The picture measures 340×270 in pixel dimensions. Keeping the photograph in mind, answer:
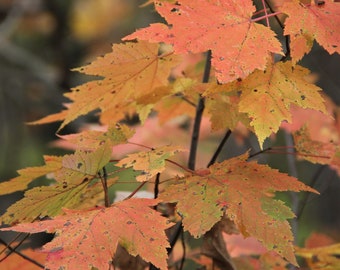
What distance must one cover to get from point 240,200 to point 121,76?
360 millimetres

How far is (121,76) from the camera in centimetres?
117

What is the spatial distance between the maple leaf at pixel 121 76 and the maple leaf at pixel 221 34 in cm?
17

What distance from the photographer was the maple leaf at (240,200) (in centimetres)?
94

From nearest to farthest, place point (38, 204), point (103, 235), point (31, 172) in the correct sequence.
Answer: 1. point (103, 235)
2. point (38, 204)
3. point (31, 172)

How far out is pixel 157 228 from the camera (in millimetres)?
913

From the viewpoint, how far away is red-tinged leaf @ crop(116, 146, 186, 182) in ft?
3.07

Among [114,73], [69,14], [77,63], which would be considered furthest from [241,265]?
[69,14]

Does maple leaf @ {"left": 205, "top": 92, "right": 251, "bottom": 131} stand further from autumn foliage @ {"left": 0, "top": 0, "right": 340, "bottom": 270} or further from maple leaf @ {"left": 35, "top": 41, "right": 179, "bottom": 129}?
maple leaf @ {"left": 35, "top": 41, "right": 179, "bottom": 129}

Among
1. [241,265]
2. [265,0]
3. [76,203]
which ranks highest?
[265,0]

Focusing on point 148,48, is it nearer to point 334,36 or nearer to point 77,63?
point 334,36

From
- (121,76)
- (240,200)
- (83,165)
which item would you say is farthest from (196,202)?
(121,76)

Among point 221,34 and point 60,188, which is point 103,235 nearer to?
point 60,188

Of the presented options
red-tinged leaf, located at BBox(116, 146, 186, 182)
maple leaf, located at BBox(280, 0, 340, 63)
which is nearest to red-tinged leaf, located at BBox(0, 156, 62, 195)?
red-tinged leaf, located at BBox(116, 146, 186, 182)

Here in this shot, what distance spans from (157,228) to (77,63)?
3687 millimetres
